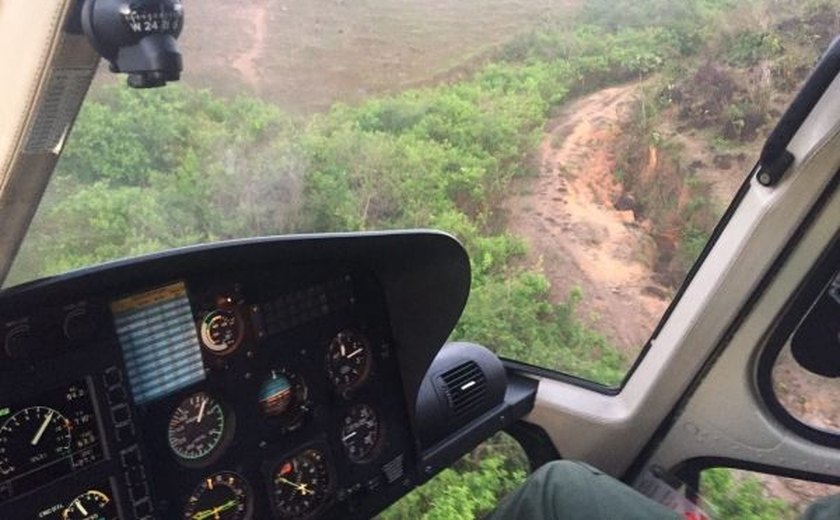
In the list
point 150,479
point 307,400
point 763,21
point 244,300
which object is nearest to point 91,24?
point 244,300

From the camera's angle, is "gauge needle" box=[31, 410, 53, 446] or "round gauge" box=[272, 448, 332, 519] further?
"round gauge" box=[272, 448, 332, 519]

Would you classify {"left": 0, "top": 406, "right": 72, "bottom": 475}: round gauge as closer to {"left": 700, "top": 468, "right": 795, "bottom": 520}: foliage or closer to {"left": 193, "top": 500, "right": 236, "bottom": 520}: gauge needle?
{"left": 193, "top": 500, "right": 236, "bottom": 520}: gauge needle

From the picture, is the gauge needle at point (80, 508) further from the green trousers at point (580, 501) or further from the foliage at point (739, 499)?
the foliage at point (739, 499)

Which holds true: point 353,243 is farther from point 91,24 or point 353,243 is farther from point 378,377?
point 91,24

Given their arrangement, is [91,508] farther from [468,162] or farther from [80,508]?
[468,162]

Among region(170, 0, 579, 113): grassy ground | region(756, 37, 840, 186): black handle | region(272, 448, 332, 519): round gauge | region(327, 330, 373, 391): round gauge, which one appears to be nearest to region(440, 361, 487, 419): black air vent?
region(327, 330, 373, 391): round gauge

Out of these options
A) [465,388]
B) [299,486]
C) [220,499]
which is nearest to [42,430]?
[220,499]

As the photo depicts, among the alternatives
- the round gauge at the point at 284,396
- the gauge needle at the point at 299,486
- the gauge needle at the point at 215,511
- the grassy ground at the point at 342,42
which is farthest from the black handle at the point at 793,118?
the gauge needle at the point at 215,511
